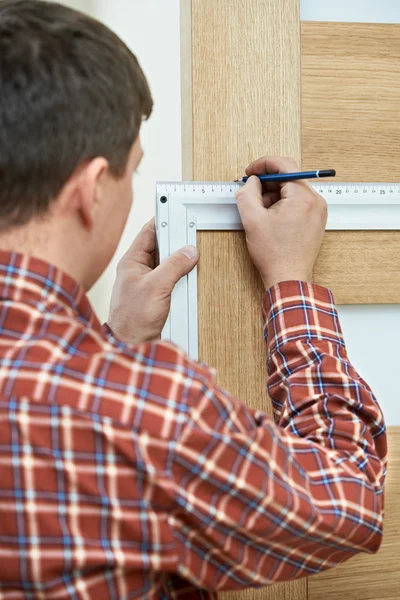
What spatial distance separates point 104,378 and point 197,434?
0.08m

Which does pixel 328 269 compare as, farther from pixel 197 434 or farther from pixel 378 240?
pixel 197 434

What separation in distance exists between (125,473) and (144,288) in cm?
40

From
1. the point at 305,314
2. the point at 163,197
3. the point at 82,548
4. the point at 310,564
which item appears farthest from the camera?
the point at 163,197

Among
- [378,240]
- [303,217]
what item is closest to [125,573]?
[303,217]

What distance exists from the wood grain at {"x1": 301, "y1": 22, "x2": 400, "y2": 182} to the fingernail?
203 mm

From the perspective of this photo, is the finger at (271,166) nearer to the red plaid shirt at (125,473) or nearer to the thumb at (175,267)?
the thumb at (175,267)

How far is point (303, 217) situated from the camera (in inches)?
32.5

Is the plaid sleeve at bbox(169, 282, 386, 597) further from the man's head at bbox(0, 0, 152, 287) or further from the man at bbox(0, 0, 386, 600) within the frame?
the man's head at bbox(0, 0, 152, 287)

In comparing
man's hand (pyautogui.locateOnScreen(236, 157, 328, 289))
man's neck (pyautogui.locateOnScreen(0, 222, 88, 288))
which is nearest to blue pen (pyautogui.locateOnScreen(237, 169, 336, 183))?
man's hand (pyautogui.locateOnScreen(236, 157, 328, 289))

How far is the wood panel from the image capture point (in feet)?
2.92

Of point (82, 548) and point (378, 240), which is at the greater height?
point (378, 240)

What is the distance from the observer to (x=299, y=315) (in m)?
0.77

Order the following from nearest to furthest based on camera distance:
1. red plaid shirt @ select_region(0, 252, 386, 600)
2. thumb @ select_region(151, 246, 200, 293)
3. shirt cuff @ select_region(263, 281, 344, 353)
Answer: red plaid shirt @ select_region(0, 252, 386, 600), shirt cuff @ select_region(263, 281, 344, 353), thumb @ select_region(151, 246, 200, 293)

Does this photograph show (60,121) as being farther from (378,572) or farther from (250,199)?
(378,572)
